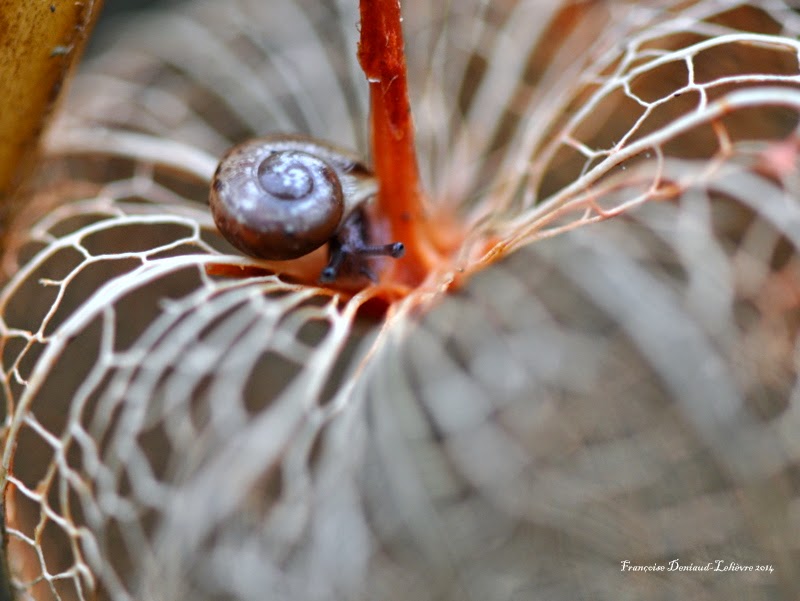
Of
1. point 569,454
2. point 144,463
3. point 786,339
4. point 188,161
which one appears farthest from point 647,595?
point 188,161

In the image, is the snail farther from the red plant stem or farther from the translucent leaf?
the translucent leaf

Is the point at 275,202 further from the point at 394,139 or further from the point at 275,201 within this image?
the point at 394,139

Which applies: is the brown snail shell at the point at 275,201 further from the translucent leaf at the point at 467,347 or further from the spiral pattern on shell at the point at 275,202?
the translucent leaf at the point at 467,347

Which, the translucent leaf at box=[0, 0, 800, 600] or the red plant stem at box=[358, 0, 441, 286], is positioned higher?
the red plant stem at box=[358, 0, 441, 286]

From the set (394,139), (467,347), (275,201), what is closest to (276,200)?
(275,201)

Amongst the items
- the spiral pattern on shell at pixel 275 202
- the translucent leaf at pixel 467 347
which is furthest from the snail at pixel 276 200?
the translucent leaf at pixel 467 347

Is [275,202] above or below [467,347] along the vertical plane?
above

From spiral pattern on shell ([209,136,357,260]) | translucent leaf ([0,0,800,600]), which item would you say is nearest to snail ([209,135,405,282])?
spiral pattern on shell ([209,136,357,260])
